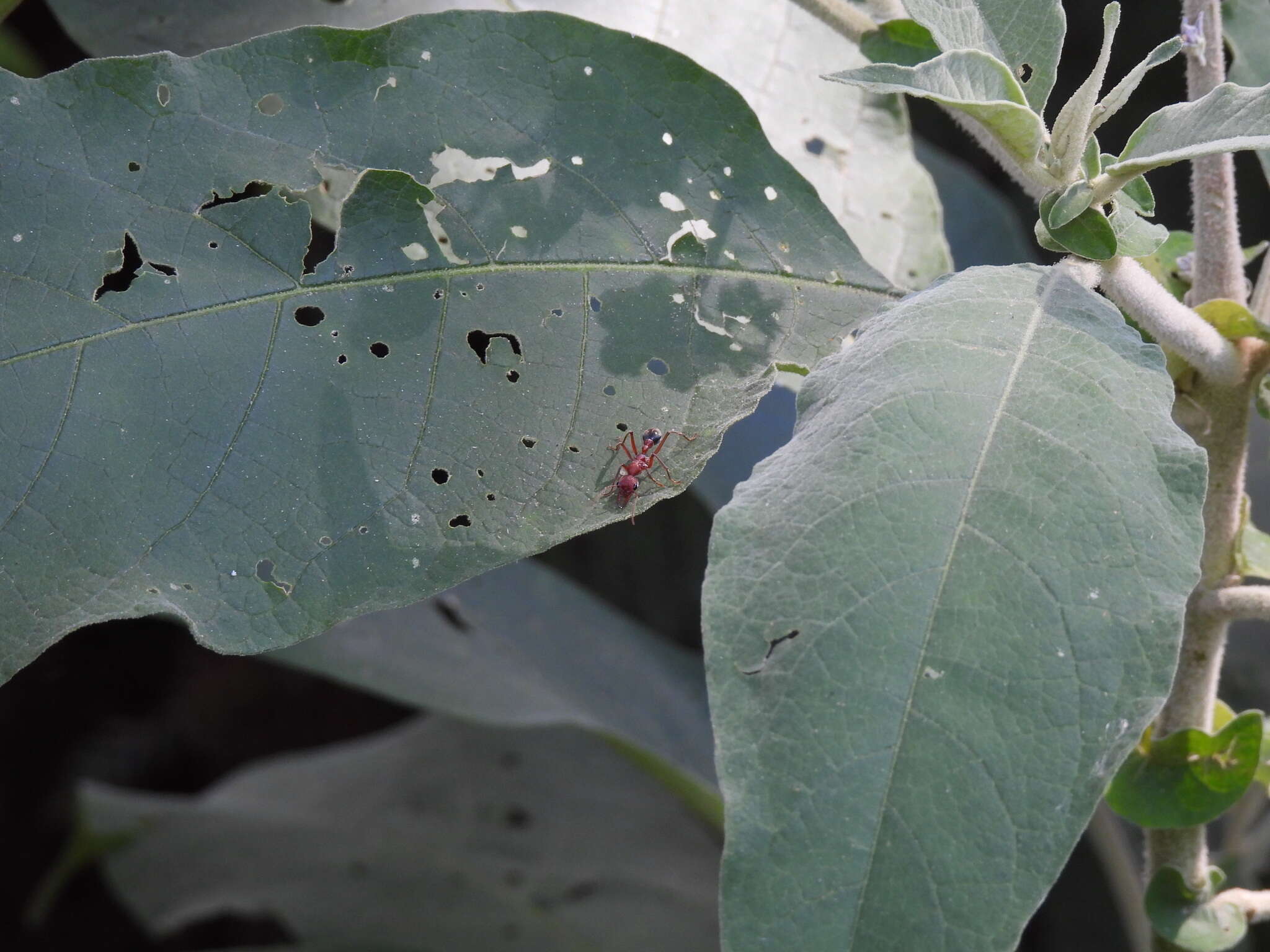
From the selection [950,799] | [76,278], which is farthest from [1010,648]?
[76,278]

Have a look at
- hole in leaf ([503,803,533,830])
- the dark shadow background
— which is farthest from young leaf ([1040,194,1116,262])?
hole in leaf ([503,803,533,830])

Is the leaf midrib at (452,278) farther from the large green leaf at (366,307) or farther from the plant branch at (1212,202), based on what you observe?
the plant branch at (1212,202)

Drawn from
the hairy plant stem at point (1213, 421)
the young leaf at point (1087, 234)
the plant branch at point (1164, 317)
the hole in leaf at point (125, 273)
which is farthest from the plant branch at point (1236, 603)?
the hole in leaf at point (125, 273)

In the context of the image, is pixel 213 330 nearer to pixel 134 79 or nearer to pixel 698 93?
pixel 134 79

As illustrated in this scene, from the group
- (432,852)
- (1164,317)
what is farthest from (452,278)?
(432,852)

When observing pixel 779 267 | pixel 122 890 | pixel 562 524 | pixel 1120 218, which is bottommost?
pixel 122 890

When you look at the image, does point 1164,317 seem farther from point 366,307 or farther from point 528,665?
point 528,665
